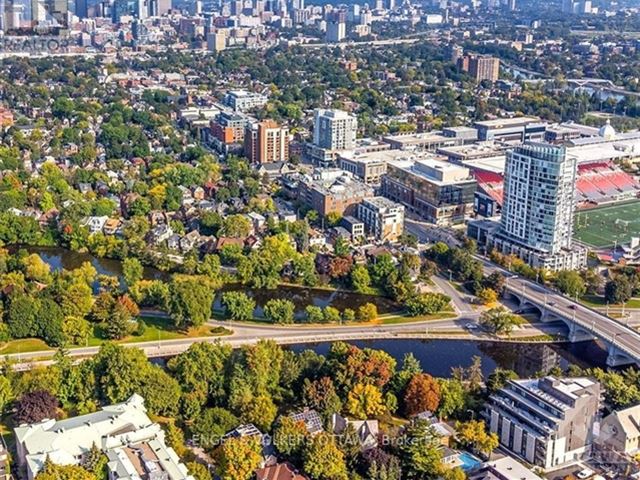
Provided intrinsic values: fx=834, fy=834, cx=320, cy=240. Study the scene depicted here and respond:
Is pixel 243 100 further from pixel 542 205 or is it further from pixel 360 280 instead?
pixel 360 280

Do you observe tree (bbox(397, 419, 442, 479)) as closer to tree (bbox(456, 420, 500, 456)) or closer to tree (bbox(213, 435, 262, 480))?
tree (bbox(456, 420, 500, 456))

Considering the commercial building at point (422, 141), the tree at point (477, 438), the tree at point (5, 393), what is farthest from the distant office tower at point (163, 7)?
the tree at point (477, 438)

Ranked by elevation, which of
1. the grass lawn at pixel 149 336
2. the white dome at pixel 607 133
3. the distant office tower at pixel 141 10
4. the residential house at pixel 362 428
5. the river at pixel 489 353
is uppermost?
the distant office tower at pixel 141 10

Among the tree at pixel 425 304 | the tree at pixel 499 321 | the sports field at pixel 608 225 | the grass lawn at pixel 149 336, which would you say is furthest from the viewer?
the sports field at pixel 608 225

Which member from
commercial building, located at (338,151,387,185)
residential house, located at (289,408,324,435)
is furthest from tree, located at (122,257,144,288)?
commercial building, located at (338,151,387,185)

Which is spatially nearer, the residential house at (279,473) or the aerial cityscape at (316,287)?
the residential house at (279,473)

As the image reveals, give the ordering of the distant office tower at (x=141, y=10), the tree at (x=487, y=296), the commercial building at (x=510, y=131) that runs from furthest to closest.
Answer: the distant office tower at (x=141, y=10)
the commercial building at (x=510, y=131)
the tree at (x=487, y=296)

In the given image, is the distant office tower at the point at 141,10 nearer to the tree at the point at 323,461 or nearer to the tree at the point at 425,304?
the tree at the point at 425,304

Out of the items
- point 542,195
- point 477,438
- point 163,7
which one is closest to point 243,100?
point 542,195
